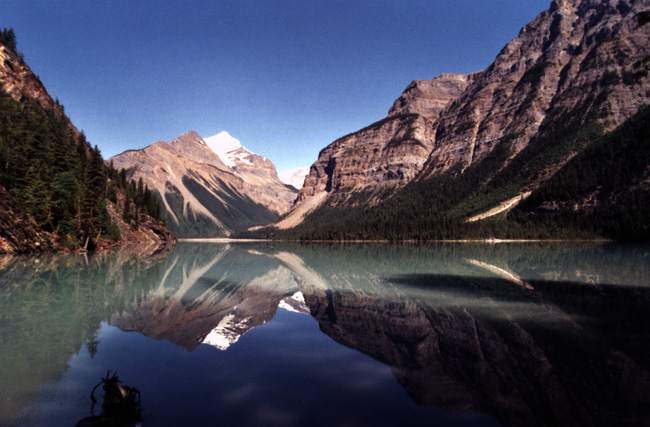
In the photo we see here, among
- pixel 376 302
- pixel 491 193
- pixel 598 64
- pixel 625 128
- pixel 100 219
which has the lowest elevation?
pixel 376 302

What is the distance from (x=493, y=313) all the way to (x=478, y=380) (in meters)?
A: 8.10

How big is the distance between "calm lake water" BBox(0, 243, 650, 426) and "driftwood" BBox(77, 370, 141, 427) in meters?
0.23

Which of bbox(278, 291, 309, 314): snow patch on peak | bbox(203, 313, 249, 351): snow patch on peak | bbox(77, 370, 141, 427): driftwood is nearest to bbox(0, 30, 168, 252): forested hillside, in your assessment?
bbox(278, 291, 309, 314): snow patch on peak

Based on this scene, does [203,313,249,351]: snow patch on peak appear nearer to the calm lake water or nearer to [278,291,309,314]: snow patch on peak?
the calm lake water

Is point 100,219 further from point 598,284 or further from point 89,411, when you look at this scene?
point 598,284

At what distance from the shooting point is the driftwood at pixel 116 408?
7.19 m

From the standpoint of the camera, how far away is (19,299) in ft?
66.2

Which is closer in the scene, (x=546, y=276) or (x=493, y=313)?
(x=493, y=313)

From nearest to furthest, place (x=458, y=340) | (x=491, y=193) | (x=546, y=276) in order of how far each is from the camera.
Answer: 1. (x=458, y=340)
2. (x=546, y=276)
3. (x=491, y=193)

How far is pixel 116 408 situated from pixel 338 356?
6.40m

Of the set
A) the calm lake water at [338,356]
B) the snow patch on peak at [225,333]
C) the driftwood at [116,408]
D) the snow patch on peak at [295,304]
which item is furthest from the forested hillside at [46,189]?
the driftwood at [116,408]

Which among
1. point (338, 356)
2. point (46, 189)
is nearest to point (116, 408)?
point (338, 356)

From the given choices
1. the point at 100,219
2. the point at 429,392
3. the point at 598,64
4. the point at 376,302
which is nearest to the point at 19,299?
the point at 376,302

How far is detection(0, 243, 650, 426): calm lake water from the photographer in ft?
25.5
